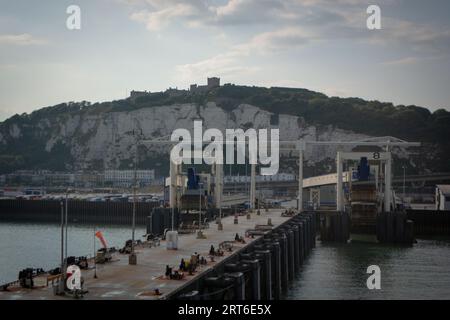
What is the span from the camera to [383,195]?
306ft

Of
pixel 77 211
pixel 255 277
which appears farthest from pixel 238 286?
pixel 77 211

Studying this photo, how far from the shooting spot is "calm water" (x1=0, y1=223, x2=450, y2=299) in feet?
166

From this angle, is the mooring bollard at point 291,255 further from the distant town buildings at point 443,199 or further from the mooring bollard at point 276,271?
the distant town buildings at point 443,199

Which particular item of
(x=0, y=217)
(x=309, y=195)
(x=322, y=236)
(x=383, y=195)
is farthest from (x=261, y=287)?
(x=0, y=217)

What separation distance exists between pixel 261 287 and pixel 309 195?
247ft

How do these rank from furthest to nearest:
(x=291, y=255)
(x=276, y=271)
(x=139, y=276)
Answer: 1. (x=291, y=255)
2. (x=276, y=271)
3. (x=139, y=276)

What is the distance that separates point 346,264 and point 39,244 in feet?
118

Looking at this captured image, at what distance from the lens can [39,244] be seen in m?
A: 79.9

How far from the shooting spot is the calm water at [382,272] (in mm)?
49938

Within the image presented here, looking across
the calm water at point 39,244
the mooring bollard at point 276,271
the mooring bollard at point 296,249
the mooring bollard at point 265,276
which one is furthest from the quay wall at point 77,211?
the mooring bollard at point 265,276

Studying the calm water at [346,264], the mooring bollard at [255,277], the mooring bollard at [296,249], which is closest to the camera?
the mooring bollard at [255,277]

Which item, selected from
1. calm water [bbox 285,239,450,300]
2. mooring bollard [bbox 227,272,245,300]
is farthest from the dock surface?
calm water [bbox 285,239,450,300]

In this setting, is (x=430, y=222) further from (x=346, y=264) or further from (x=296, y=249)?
(x=296, y=249)
